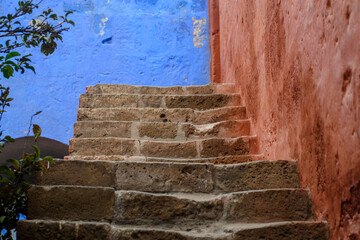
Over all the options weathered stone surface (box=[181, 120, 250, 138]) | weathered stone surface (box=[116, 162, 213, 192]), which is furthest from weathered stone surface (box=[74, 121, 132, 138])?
weathered stone surface (box=[116, 162, 213, 192])

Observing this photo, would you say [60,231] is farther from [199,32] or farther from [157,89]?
[199,32]

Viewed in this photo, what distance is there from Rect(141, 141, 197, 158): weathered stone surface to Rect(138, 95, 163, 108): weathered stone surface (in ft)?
2.60

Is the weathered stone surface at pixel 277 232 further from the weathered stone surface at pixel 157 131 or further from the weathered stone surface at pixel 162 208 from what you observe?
the weathered stone surface at pixel 157 131

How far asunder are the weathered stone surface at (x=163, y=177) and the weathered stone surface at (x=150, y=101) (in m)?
1.64

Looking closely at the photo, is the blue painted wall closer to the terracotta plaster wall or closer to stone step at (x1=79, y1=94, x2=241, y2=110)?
stone step at (x1=79, y1=94, x2=241, y2=110)

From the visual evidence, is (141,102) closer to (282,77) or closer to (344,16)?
(282,77)

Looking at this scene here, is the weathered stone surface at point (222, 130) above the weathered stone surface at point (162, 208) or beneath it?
above

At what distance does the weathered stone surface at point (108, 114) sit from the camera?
369 centimetres

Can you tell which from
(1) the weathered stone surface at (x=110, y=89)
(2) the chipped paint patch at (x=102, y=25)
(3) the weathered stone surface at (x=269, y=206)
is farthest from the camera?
(2) the chipped paint patch at (x=102, y=25)

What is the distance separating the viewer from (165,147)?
319 cm

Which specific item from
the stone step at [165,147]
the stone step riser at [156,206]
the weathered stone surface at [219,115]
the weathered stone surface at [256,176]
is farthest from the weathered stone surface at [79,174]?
the weathered stone surface at [219,115]

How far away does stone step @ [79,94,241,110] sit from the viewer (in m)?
3.91

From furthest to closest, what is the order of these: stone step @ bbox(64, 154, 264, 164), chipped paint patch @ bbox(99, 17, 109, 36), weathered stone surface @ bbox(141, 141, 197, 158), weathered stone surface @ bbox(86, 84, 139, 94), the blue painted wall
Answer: chipped paint patch @ bbox(99, 17, 109, 36)
the blue painted wall
weathered stone surface @ bbox(86, 84, 139, 94)
weathered stone surface @ bbox(141, 141, 197, 158)
stone step @ bbox(64, 154, 264, 164)

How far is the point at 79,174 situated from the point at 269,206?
94 cm
